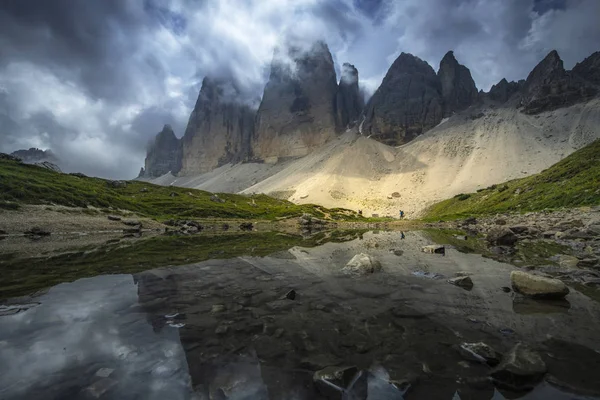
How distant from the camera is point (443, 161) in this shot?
15062 cm

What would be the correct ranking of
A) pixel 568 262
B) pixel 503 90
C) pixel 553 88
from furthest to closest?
pixel 503 90, pixel 553 88, pixel 568 262

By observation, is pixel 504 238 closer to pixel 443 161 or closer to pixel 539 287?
pixel 539 287

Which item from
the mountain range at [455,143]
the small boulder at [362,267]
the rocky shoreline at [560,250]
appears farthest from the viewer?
the mountain range at [455,143]

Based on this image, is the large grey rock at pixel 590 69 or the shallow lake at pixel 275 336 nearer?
the shallow lake at pixel 275 336

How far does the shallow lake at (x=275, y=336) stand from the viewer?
16.0 feet

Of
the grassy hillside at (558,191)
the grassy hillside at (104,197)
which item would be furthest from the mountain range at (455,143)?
the grassy hillside at (558,191)

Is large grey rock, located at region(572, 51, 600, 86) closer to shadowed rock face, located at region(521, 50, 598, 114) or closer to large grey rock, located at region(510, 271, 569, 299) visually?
shadowed rock face, located at region(521, 50, 598, 114)

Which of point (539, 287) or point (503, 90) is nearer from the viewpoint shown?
point (539, 287)

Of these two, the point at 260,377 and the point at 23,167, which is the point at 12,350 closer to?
the point at 260,377

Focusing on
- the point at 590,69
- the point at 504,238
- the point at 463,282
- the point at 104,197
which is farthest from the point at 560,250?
the point at 590,69

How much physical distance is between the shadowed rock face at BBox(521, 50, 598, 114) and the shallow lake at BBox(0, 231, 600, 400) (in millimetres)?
193036

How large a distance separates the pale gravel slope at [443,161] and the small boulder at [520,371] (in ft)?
372

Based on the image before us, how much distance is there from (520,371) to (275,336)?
4.74 m

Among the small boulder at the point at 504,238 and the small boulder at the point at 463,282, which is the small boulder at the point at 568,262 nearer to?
the small boulder at the point at 463,282
